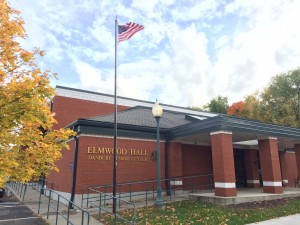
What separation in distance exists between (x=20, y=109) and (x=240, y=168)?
18.7 meters

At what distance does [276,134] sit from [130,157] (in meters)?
8.93

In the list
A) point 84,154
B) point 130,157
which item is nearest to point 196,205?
point 130,157

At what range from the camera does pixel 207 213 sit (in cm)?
1062

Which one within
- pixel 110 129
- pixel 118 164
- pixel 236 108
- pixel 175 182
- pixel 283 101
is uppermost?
pixel 236 108

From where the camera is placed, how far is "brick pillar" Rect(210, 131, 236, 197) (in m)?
12.6

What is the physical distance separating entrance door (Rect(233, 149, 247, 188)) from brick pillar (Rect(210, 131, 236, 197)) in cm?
843

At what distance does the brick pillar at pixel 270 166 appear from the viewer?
14.5 metres

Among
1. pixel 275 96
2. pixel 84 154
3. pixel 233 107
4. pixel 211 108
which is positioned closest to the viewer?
pixel 84 154

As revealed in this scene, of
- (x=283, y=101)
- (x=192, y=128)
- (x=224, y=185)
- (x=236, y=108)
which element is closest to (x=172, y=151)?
(x=192, y=128)

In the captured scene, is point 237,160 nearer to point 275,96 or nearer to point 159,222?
point 159,222

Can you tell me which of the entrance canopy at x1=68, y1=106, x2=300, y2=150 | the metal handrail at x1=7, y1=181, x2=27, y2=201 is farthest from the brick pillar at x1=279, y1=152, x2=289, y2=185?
the metal handrail at x1=7, y1=181, x2=27, y2=201

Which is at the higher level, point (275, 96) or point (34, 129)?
point (275, 96)

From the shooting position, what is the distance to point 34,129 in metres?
7.62

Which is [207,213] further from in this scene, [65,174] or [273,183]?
[65,174]
